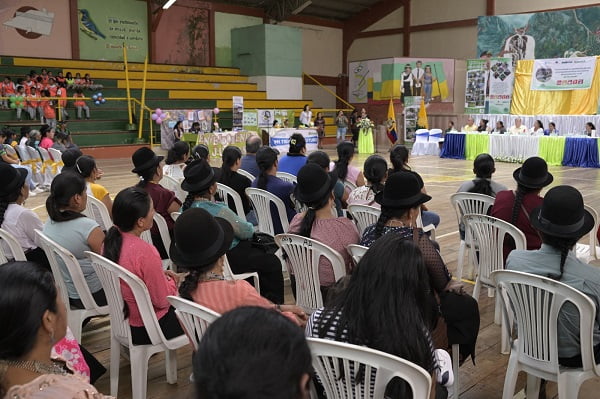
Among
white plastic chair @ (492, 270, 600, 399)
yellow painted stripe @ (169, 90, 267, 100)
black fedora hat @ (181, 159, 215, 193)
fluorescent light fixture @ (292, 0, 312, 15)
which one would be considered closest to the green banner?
yellow painted stripe @ (169, 90, 267, 100)

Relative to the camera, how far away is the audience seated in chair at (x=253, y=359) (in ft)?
2.70

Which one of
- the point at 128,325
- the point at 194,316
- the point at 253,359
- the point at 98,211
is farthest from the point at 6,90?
the point at 253,359

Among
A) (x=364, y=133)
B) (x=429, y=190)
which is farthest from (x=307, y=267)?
(x=364, y=133)

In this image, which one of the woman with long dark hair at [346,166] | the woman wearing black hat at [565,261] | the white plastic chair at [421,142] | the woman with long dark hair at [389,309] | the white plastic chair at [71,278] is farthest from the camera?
the white plastic chair at [421,142]

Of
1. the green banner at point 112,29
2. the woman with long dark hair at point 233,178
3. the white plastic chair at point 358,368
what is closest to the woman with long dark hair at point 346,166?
the woman with long dark hair at point 233,178

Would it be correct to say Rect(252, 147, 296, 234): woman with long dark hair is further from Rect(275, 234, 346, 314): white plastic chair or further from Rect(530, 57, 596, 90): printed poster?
Rect(530, 57, 596, 90): printed poster

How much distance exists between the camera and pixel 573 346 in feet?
7.19

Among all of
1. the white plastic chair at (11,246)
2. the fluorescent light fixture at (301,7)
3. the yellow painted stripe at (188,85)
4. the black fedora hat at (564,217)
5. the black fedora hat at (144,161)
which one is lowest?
the white plastic chair at (11,246)

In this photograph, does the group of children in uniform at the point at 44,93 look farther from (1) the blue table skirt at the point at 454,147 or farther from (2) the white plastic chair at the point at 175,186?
(1) the blue table skirt at the point at 454,147

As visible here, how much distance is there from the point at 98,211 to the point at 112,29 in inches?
627

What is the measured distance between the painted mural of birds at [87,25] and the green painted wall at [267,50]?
5.23 meters

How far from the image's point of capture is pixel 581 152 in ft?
42.5

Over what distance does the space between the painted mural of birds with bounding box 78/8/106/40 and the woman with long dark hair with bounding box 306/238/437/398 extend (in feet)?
60.0

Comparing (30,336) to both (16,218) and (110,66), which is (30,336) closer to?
(16,218)
